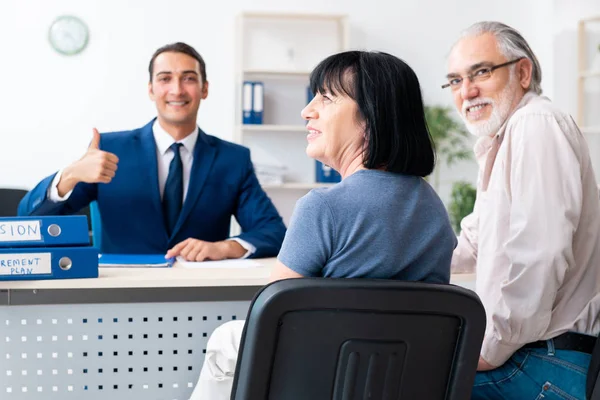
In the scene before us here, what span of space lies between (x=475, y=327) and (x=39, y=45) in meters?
4.79

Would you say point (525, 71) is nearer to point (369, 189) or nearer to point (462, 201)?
point (369, 189)

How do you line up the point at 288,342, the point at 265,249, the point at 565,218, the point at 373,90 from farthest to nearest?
the point at 265,249, the point at 565,218, the point at 373,90, the point at 288,342

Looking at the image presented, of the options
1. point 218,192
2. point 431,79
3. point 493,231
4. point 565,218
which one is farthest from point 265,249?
point 431,79

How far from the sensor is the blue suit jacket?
2.75 meters

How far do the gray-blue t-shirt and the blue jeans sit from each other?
50 centimetres

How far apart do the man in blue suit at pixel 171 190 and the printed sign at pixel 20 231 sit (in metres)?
0.93

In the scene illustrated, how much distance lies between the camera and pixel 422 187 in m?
1.33

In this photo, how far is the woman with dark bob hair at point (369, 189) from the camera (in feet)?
4.00

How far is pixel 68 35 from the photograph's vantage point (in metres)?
5.20

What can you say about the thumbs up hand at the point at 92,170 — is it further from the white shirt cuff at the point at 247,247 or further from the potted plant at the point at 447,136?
the potted plant at the point at 447,136

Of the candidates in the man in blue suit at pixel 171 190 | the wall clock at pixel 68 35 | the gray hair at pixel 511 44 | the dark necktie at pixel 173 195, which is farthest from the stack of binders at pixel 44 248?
the wall clock at pixel 68 35

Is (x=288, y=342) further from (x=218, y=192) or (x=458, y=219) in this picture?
(x=458, y=219)

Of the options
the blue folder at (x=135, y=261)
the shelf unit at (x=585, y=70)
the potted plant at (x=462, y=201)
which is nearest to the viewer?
the blue folder at (x=135, y=261)

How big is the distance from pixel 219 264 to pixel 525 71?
1033mm
